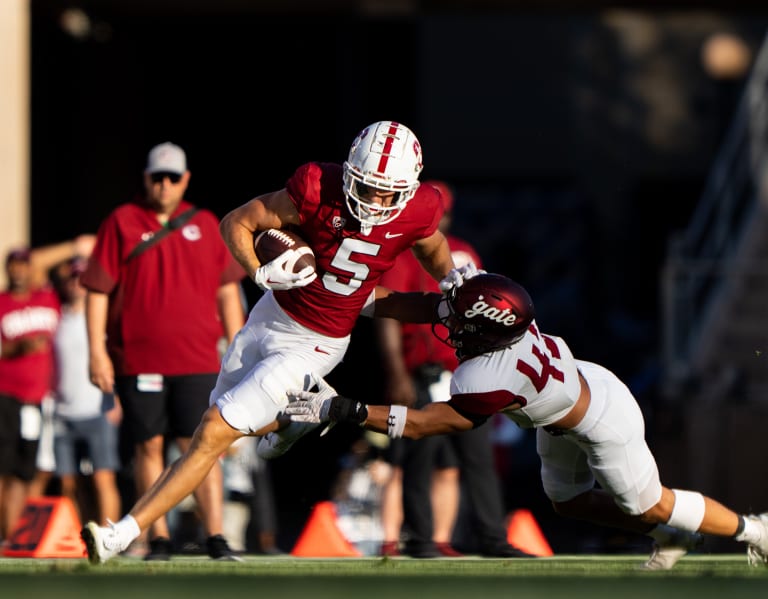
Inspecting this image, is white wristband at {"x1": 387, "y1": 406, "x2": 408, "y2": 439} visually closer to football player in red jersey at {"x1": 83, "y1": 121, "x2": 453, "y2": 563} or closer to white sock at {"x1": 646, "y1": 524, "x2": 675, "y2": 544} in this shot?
football player in red jersey at {"x1": 83, "y1": 121, "x2": 453, "y2": 563}

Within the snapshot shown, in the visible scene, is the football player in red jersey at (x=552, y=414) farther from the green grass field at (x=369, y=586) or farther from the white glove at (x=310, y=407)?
the green grass field at (x=369, y=586)

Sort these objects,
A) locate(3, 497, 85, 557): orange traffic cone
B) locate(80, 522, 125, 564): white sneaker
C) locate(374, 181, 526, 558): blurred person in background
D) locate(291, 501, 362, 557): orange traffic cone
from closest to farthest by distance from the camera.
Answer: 1. locate(80, 522, 125, 564): white sneaker
2. locate(374, 181, 526, 558): blurred person in background
3. locate(3, 497, 85, 557): orange traffic cone
4. locate(291, 501, 362, 557): orange traffic cone

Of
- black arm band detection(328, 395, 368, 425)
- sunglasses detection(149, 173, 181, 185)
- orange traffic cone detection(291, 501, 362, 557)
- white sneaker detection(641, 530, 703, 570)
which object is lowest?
orange traffic cone detection(291, 501, 362, 557)

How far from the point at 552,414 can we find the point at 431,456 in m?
1.89

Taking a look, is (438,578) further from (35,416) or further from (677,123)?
(677,123)

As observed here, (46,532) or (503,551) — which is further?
(46,532)

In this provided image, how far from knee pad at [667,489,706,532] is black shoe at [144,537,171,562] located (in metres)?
2.26

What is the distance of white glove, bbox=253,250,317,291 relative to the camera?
583 centimetres

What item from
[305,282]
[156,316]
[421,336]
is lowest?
[421,336]

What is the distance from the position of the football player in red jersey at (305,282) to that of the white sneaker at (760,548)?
1.60 m

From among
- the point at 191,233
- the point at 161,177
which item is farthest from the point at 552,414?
the point at 161,177

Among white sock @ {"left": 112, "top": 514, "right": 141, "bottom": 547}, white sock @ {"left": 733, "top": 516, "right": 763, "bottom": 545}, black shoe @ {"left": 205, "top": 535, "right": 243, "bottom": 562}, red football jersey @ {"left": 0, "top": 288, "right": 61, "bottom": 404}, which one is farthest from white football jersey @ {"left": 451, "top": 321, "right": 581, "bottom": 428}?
red football jersey @ {"left": 0, "top": 288, "right": 61, "bottom": 404}

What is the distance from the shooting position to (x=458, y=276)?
5895 millimetres

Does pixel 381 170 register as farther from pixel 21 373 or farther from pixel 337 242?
pixel 21 373
